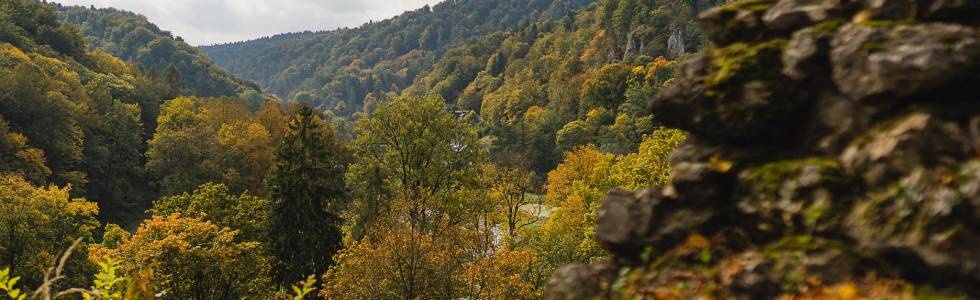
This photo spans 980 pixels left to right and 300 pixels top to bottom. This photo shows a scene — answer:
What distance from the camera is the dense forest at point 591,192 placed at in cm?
765

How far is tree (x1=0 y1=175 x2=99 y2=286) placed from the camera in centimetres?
3572

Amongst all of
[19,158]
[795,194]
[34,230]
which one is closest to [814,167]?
[795,194]

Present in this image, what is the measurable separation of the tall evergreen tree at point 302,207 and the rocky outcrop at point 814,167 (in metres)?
29.9

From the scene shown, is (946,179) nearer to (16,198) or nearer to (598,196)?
(598,196)

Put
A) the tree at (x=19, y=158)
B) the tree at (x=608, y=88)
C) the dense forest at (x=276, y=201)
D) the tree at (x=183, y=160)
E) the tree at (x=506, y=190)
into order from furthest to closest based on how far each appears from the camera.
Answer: the tree at (x=608, y=88) < the tree at (x=183, y=160) < the tree at (x=19, y=158) < the tree at (x=506, y=190) < the dense forest at (x=276, y=201)

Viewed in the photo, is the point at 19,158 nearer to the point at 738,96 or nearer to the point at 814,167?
the point at 738,96

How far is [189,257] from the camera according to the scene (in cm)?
2675

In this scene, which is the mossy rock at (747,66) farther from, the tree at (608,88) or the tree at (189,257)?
the tree at (608,88)

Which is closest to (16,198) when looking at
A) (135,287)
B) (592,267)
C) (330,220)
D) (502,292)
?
(330,220)

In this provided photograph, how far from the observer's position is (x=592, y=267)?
1016cm

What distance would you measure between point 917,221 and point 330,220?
117 ft

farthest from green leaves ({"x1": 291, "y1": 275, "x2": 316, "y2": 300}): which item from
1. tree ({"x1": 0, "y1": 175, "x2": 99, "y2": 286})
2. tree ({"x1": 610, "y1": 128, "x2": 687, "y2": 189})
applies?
tree ({"x1": 0, "y1": 175, "x2": 99, "y2": 286})

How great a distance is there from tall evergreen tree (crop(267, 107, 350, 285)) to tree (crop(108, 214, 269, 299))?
6.32m

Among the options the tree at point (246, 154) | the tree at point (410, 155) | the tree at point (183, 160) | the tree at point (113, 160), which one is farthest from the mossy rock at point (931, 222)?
the tree at point (113, 160)
